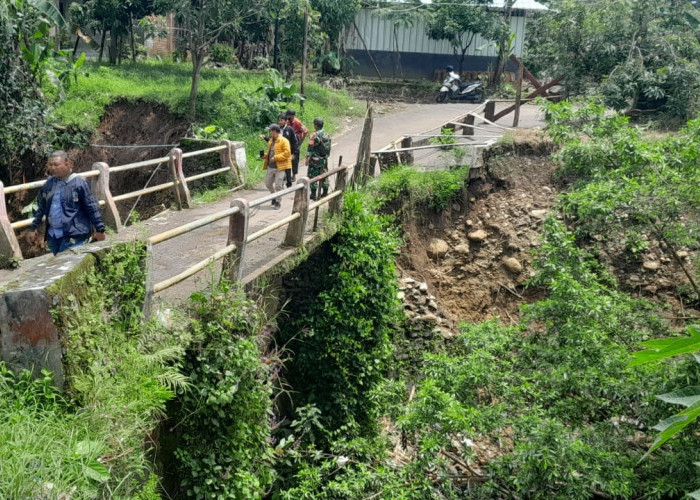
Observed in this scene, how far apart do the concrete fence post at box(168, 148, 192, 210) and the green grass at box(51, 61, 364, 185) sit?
346cm

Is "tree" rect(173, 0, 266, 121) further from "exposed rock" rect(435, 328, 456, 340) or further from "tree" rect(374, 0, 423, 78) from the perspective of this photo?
"tree" rect(374, 0, 423, 78)

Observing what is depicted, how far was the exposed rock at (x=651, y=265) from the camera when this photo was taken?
13.7 meters

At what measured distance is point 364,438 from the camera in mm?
10047

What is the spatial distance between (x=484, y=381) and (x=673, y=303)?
5.53m

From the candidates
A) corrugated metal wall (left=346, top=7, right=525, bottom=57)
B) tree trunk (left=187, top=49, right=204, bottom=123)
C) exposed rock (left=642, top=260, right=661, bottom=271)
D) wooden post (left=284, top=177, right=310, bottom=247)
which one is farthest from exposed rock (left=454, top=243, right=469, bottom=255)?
corrugated metal wall (left=346, top=7, right=525, bottom=57)

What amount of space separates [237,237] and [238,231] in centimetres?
6

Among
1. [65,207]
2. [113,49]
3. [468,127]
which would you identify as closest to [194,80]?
[468,127]

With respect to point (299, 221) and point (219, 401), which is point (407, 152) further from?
A: point (219, 401)

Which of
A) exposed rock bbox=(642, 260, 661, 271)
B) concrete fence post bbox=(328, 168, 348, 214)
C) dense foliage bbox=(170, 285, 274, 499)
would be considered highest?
concrete fence post bbox=(328, 168, 348, 214)

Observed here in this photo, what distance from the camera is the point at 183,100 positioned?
1908 cm

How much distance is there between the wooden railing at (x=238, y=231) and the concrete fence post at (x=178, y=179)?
98.2 inches

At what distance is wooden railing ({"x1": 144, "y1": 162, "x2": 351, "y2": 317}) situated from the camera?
259 inches

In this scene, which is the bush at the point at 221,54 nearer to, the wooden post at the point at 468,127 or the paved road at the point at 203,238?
the paved road at the point at 203,238

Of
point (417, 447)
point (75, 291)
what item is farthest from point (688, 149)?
point (75, 291)
